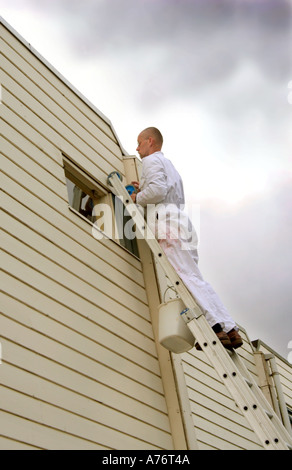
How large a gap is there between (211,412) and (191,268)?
5.32ft

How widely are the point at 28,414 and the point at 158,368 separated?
1.86m

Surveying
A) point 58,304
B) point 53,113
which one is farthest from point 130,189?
point 58,304

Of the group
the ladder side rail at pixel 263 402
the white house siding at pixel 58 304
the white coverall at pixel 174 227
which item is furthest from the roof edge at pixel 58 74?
the ladder side rail at pixel 263 402

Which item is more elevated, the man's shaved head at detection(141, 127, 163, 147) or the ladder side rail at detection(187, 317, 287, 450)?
the man's shaved head at detection(141, 127, 163, 147)

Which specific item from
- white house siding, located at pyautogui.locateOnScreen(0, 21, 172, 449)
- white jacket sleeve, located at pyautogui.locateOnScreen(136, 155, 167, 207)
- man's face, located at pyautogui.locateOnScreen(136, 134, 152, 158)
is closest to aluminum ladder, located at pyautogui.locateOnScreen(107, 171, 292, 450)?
white jacket sleeve, located at pyautogui.locateOnScreen(136, 155, 167, 207)

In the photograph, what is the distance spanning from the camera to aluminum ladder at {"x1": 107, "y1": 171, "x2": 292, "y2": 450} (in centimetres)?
488

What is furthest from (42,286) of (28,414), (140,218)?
(140,218)

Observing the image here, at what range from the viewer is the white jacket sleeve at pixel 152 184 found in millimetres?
6258

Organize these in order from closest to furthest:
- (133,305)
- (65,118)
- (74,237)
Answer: (74,237) → (133,305) → (65,118)

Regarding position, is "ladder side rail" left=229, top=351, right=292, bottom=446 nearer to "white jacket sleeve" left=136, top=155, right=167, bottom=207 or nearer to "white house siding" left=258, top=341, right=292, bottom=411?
"white jacket sleeve" left=136, top=155, right=167, bottom=207

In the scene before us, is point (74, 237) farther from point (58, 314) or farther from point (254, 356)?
point (254, 356)

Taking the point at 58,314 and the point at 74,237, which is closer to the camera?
the point at 58,314

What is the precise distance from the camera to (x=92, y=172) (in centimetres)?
664

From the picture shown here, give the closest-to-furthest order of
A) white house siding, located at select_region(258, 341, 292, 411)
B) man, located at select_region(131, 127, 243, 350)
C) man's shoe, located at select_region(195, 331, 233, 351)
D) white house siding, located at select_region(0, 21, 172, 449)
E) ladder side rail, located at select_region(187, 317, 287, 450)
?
white house siding, located at select_region(0, 21, 172, 449)
ladder side rail, located at select_region(187, 317, 287, 450)
man's shoe, located at select_region(195, 331, 233, 351)
man, located at select_region(131, 127, 243, 350)
white house siding, located at select_region(258, 341, 292, 411)
